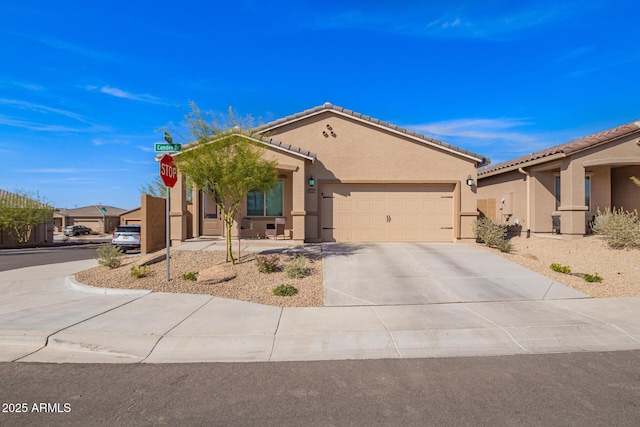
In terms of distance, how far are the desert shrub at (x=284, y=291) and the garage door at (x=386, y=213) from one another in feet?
20.5

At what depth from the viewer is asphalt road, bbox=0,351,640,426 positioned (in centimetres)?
343

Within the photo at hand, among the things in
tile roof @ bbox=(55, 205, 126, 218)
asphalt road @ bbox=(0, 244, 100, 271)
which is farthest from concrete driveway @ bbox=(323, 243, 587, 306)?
tile roof @ bbox=(55, 205, 126, 218)

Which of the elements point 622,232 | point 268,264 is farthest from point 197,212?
point 622,232

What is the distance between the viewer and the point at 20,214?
28500mm

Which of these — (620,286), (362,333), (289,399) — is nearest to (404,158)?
(620,286)

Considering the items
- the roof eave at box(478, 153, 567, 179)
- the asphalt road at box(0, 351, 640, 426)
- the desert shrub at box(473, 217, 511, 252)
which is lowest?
the asphalt road at box(0, 351, 640, 426)

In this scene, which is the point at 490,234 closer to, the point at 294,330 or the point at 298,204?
the point at 298,204

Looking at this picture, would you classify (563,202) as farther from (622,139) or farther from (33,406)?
(33,406)

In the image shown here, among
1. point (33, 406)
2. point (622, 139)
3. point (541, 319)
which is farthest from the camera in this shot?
point (622, 139)

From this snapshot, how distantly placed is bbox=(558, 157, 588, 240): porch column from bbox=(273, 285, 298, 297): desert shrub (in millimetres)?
11842

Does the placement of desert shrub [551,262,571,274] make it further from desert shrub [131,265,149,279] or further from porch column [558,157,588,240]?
desert shrub [131,265,149,279]

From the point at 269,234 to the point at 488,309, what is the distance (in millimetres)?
9213

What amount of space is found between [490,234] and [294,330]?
9.88m

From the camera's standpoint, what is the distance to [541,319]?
245 inches
